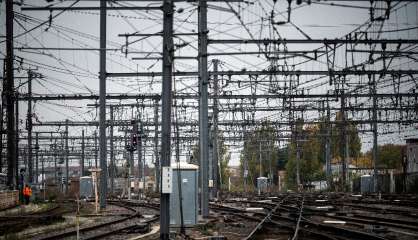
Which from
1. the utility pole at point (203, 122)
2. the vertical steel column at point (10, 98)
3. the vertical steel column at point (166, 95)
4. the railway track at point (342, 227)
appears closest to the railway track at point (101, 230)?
the utility pole at point (203, 122)

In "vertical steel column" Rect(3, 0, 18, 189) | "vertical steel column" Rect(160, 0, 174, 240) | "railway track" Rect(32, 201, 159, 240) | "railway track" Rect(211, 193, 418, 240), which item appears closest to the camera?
"vertical steel column" Rect(160, 0, 174, 240)

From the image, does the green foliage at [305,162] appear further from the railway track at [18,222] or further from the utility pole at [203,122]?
the railway track at [18,222]

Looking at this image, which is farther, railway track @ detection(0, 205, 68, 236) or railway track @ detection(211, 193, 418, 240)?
railway track @ detection(0, 205, 68, 236)

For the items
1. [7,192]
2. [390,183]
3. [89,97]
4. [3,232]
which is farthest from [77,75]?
[390,183]

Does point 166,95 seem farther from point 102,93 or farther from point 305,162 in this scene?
point 305,162

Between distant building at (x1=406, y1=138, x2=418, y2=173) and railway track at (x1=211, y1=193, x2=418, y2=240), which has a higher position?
distant building at (x1=406, y1=138, x2=418, y2=173)

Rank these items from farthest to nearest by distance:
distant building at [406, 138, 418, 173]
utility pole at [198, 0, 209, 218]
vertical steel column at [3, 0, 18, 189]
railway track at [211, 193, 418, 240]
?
distant building at [406, 138, 418, 173]
vertical steel column at [3, 0, 18, 189]
utility pole at [198, 0, 209, 218]
railway track at [211, 193, 418, 240]

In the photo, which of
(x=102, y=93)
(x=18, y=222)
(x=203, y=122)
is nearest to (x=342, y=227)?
(x=203, y=122)

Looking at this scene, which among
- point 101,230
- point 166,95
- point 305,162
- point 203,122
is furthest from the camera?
point 305,162

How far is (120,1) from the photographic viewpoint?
15.8 m

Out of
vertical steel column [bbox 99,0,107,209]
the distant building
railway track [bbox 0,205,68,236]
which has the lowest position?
railway track [bbox 0,205,68,236]

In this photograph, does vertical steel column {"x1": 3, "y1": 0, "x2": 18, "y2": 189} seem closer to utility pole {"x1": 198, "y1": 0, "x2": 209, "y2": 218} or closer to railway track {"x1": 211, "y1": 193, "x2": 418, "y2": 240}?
utility pole {"x1": 198, "y1": 0, "x2": 209, "y2": 218}

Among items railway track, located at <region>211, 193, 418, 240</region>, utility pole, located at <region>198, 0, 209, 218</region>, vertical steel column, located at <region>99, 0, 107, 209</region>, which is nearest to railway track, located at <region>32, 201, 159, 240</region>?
utility pole, located at <region>198, 0, 209, 218</region>

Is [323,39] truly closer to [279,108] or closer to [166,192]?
[166,192]
